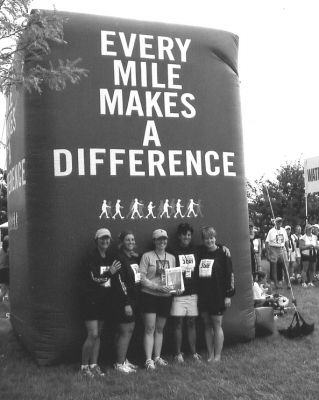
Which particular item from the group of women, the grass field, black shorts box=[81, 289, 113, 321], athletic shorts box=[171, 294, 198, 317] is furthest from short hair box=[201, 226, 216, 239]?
the grass field

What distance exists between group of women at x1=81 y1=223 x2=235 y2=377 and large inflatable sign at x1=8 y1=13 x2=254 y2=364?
32 cm

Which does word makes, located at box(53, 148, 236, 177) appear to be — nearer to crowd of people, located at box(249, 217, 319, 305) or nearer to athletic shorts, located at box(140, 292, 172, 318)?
athletic shorts, located at box(140, 292, 172, 318)

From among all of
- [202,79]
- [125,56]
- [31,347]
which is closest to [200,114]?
[202,79]

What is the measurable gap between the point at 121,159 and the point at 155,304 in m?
1.68

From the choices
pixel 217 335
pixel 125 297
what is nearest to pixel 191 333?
pixel 217 335

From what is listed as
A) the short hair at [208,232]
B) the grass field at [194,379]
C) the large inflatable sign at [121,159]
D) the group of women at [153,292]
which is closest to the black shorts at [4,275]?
the large inflatable sign at [121,159]

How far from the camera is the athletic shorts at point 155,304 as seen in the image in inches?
214

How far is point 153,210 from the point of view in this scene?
5.84 meters

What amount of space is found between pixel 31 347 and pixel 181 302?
70.1 inches

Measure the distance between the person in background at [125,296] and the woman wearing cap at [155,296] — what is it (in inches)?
4.6

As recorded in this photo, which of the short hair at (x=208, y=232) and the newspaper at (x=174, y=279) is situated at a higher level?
the short hair at (x=208, y=232)

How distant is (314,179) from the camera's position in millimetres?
20453

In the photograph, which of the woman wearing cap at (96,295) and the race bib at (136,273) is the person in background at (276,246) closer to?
the race bib at (136,273)

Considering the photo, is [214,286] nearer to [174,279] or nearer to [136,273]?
[174,279]
